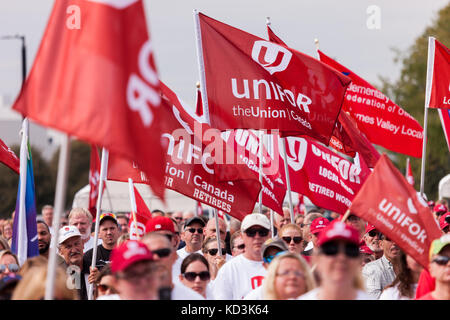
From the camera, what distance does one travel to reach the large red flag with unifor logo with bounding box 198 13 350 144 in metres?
11.1

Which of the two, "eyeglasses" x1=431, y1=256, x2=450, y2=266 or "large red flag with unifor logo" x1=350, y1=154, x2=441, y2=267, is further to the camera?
"large red flag with unifor logo" x1=350, y1=154, x2=441, y2=267

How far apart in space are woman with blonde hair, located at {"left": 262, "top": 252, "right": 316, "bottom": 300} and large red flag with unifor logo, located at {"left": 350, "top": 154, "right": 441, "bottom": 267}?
0.70 meters

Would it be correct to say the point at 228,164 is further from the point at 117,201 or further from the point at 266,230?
the point at 117,201

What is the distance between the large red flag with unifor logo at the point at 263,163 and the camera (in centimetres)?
1211

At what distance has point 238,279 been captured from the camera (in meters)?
8.60

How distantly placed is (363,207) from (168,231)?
2127 mm

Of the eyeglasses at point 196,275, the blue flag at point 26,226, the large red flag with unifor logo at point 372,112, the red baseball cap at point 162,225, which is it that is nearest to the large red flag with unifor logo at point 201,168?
the blue flag at point 26,226

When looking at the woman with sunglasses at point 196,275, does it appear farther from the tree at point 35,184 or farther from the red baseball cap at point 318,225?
the tree at point 35,184

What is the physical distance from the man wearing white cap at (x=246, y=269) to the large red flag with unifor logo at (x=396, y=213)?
1.71m

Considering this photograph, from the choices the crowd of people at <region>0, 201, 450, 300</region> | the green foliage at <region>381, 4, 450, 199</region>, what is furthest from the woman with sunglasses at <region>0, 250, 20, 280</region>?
the green foliage at <region>381, 4, 450, 199</region>

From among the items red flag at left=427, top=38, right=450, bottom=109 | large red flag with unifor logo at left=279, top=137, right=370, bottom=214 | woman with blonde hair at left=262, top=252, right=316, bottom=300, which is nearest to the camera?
woman with blonde hair at left=262, top=252, right=316, bottom=300

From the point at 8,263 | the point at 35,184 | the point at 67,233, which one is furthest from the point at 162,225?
the point at 35,184

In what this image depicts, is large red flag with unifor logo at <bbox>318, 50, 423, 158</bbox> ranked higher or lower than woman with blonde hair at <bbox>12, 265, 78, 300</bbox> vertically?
higher

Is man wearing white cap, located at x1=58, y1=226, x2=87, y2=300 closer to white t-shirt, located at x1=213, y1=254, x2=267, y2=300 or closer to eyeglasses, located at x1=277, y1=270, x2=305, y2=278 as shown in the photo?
white t-shirt, located at x1=213, y1=254, x2=267, y2=300
